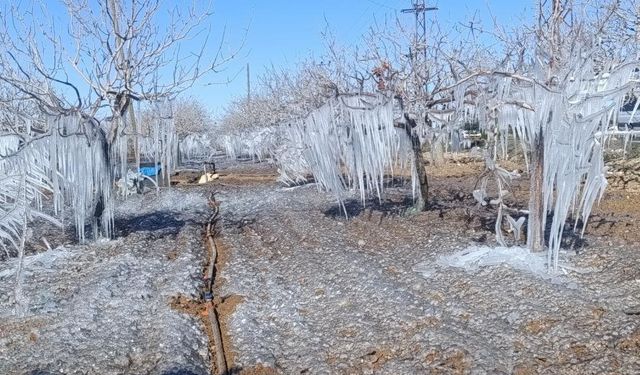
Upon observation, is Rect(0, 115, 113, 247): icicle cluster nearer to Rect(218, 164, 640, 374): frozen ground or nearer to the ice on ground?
Rect(218, 164, 640, 374): frozen ground

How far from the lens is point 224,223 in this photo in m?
13.0

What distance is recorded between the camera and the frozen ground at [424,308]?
5109 mm

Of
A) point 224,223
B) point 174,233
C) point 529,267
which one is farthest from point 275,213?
point 529,267

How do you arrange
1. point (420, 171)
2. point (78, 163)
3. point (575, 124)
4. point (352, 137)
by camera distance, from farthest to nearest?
point (420, 171)
point (78, 163)
point (352, 137)
point (575, 124)

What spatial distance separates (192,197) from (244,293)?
33.1ft

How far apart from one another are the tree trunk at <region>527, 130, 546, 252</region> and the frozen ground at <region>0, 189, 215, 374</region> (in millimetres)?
3743

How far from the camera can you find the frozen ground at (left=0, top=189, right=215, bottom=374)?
18.4 feet

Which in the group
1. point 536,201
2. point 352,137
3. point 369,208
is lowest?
point 369,208

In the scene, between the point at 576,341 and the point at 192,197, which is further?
the point at 192,197

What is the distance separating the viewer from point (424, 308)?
20.7ft

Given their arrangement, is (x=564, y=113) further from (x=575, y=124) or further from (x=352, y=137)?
(x=352, y=137)

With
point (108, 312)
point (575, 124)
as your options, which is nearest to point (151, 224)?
point (108, 312)

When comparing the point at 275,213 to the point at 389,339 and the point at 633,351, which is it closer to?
the point at 389,339

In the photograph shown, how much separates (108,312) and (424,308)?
323 cm
